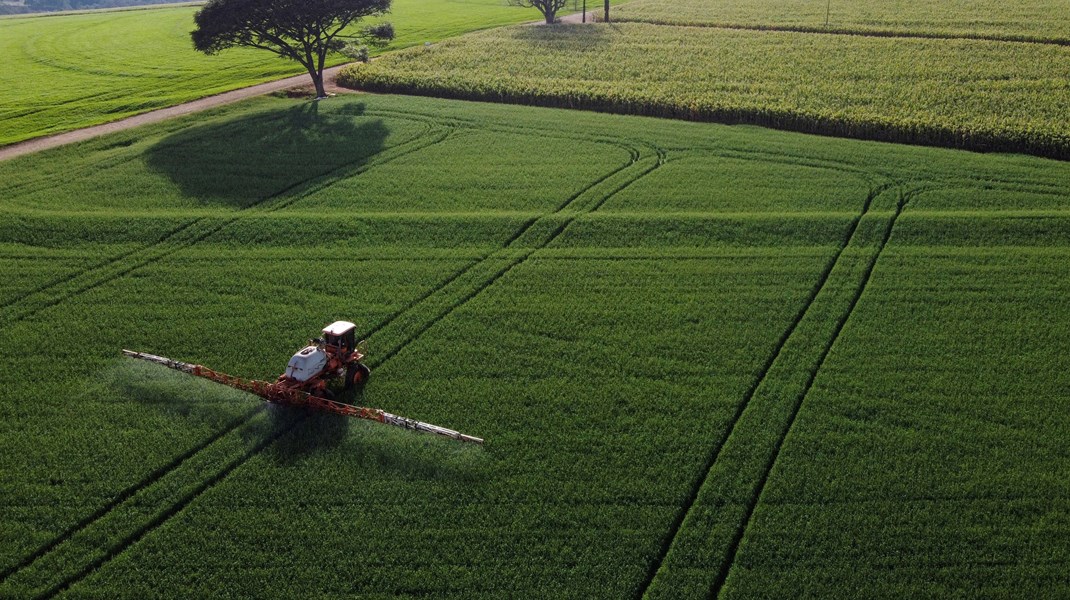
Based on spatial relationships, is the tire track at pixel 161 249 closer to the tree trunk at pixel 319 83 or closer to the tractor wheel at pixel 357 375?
the tractor wheel at pixel 357 375

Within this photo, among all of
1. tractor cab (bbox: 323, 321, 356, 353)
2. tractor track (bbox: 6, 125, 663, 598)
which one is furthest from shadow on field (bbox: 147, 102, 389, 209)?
tractor cab (bbox: 323, 321, 356, 353)

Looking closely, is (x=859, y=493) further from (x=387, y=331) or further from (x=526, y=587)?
(x=387, y=331)

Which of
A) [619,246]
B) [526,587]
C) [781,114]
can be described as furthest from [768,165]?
[526,587]

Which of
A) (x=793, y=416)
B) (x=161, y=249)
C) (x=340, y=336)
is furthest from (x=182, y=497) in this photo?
(x=161, y=249)

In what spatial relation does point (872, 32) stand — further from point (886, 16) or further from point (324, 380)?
point (324, 380)

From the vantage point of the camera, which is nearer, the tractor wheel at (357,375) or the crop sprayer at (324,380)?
the crop sprayer at (324,380)

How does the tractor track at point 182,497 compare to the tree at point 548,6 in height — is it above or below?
below

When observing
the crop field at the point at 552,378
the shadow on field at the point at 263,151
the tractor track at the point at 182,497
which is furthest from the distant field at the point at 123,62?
the tractor track at the point at 182,497
